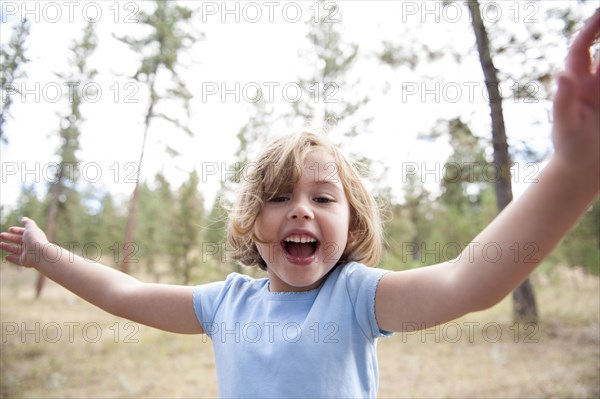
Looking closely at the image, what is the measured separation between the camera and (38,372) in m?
4.52

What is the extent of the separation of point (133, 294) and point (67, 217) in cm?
1567

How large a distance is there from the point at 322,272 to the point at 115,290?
65 centimetres

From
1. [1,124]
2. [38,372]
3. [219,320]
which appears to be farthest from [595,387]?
[38,372]

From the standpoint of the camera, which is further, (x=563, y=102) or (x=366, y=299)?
(x=366, y=299)

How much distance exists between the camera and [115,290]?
139 centimetres

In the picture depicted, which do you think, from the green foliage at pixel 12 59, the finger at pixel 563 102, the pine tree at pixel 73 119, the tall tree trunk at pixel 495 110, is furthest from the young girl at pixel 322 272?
the pine tree at pixel 73 119

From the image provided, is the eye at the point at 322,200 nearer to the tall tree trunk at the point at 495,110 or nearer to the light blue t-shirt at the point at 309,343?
the light blue t-shirt at the point at 309,343

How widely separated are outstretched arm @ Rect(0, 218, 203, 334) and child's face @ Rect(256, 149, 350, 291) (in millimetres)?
323

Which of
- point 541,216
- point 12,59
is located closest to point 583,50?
point 541,216

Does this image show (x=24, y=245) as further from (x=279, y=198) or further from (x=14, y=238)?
(x=279, y=198)

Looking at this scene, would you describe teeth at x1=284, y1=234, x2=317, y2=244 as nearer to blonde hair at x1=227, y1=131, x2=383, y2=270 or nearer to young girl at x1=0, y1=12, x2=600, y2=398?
young girl at x1=0, y1=12, x2=600, y2=398

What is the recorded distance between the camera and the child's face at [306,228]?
1187 mm

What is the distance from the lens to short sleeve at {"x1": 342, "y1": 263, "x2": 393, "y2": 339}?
1055 mm

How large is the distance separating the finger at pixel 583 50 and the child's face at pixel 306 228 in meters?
0.69
